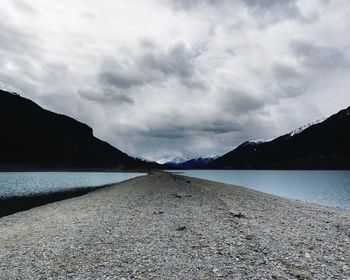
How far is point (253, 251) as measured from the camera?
15.5 meters

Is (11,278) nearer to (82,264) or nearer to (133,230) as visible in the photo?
(82,264)

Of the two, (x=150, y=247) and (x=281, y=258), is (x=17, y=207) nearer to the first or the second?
(x=150, y=247)

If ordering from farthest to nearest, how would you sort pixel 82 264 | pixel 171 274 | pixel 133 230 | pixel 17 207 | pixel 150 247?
pixel 17 207
pixel 133 230
pixel 150 247
pixel 82 264
pixel 171 274

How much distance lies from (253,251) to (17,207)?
3511cm

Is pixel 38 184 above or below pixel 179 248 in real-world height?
above

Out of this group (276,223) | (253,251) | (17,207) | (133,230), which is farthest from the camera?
(17,207)

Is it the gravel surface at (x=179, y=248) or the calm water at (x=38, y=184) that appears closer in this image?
the gravel surface at (x=179, y=248)

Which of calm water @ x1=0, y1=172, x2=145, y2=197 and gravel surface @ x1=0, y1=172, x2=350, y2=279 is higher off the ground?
calm water @ x1=0, y1=172, x2=145, y2=197

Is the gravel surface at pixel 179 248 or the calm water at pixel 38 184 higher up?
the calm water at pixel 38 184

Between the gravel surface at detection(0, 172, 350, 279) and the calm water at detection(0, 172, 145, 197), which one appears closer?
the gravel surface at detection(0, 172, 350, 279)

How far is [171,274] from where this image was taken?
12828mm

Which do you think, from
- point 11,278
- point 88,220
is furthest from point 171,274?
point 88,220

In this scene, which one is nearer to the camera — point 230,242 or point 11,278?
point 11,278

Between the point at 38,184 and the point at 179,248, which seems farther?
the point at 38,184
